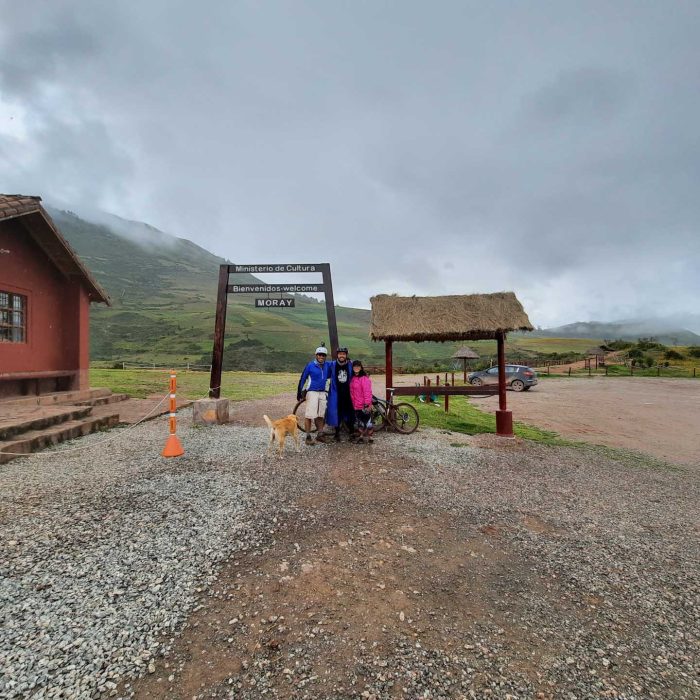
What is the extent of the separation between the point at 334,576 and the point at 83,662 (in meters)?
1.79

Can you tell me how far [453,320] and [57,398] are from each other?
11673mm

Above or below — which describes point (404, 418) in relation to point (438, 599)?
above

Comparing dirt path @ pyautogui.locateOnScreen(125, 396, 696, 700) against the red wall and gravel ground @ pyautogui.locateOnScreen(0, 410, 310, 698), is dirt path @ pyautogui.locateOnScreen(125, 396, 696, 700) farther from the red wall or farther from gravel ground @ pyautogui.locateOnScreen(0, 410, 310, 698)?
the red wall

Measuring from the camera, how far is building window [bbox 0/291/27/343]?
10500mm

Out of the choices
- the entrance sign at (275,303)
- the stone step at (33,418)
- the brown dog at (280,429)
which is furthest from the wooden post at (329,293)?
the stone step at (33,418)

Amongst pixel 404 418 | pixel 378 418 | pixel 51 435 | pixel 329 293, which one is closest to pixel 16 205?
pixel 51 435

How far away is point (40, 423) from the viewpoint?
765cm

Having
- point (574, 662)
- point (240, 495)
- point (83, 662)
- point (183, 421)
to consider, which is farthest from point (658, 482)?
point (183, 421)

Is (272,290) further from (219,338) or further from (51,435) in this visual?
(51,435)

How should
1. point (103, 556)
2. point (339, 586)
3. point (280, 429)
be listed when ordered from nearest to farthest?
point (339, 586)
point (103, 556)
point (280, 429)

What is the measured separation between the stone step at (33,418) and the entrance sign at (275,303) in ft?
17.0

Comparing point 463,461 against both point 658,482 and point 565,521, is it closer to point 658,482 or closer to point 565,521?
point 565,521

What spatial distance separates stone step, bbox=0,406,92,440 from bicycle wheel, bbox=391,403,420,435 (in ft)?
25.1

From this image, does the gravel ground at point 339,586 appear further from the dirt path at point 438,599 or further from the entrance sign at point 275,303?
the entrance sign at point 275,303
